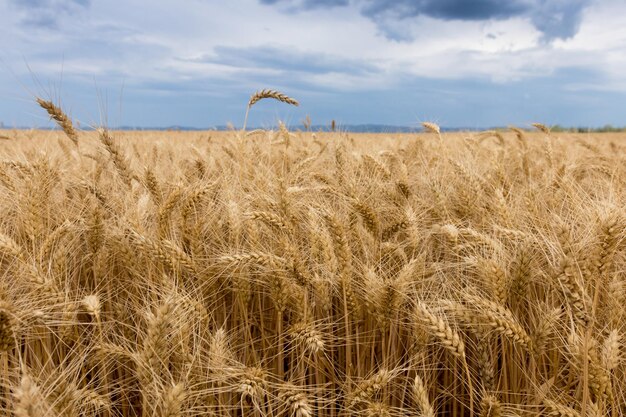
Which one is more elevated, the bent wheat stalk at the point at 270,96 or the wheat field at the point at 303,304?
the bent wheat stalk at the point at 270,96

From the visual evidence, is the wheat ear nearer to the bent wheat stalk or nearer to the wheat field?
the wheat field

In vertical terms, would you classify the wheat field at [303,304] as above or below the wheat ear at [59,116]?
below

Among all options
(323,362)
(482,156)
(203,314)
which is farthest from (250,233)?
(482,156)

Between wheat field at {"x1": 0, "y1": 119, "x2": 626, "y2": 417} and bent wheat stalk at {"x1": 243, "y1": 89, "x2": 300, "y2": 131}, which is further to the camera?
bent wheat stalk at {"x1": 243, "y1": 89, "x2": 300, "y2": 131}

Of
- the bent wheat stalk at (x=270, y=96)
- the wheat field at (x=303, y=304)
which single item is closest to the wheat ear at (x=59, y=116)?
the wheat field at (x=303, y=304)

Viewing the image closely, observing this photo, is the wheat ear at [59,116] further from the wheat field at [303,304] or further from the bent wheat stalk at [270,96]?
the bent wheat stalk at [270,96]

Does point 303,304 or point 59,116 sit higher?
point 59,116

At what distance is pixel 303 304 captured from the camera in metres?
1.61

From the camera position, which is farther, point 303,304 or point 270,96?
point 270,96

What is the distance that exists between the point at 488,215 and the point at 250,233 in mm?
1157

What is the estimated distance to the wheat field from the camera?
4.44 feet

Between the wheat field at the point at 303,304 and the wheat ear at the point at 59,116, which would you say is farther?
the wheat ear at the point at 59,116

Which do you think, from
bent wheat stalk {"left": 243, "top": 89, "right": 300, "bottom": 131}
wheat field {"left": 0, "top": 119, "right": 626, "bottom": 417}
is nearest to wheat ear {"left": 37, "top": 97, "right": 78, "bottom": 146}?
wheat field {"left": 0, "top": 119, "right": 626, "bottom": 417}

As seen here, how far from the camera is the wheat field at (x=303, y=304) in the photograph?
4.44ft
